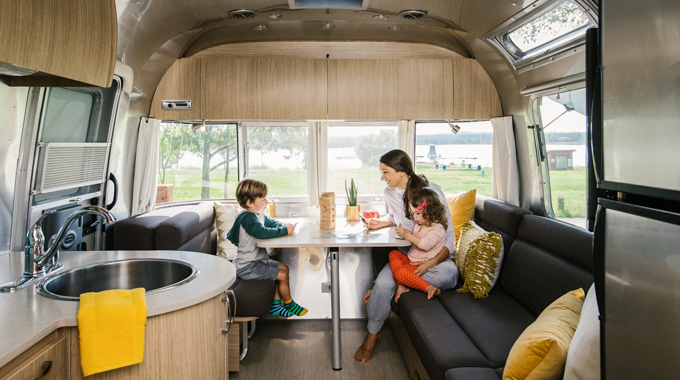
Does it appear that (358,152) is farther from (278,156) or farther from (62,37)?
(62,37)

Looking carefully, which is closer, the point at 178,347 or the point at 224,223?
the point at 178,347

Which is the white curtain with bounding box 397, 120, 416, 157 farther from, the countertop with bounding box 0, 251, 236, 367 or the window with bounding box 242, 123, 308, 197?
the countertop with bounding box 0, 251, 236, 367

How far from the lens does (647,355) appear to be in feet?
A: 3.23

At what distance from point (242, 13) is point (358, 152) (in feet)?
5.89

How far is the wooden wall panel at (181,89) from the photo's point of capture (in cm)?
401

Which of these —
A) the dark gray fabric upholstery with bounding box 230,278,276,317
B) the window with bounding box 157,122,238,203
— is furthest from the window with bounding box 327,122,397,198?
the dark gray fabric upholstery with bounding box 230,278,276,317

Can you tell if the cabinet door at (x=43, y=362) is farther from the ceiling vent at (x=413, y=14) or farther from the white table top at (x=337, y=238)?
the ceiling vent at (x=413, y=14)

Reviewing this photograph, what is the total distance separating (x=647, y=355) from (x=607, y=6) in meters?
0.82

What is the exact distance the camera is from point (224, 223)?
390 centimetres

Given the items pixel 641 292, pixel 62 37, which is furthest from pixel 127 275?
pixel 641 292

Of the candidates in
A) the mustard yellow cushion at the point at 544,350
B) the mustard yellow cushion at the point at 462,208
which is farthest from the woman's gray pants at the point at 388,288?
the mustard yellow cushion at the point at 544,350

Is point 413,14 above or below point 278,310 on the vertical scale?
above

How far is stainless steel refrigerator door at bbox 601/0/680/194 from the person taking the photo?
890mm

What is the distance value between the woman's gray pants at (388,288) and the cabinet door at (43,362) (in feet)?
6.46
